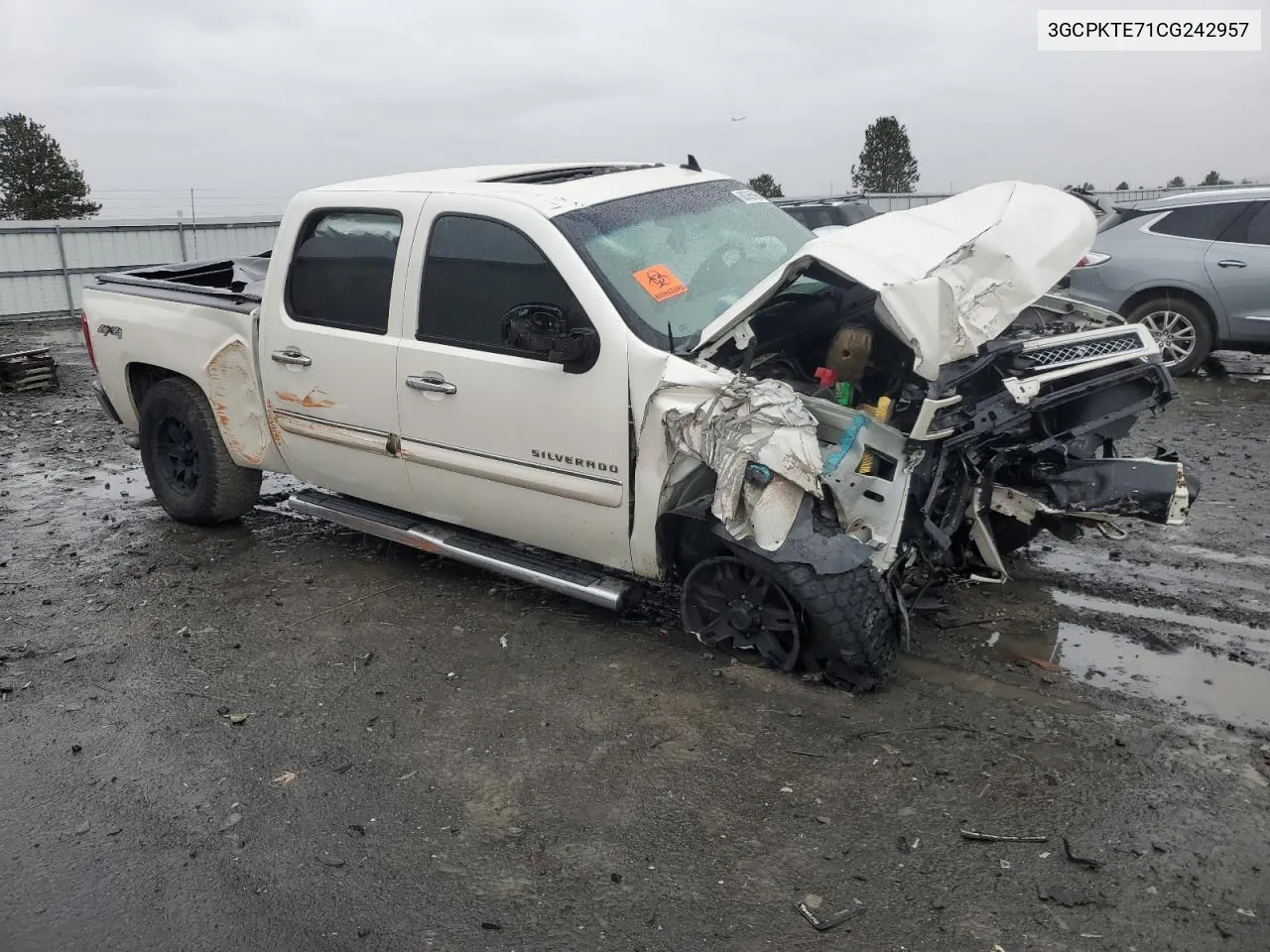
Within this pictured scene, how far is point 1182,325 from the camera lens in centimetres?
904

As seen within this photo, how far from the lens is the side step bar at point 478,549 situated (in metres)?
4.13

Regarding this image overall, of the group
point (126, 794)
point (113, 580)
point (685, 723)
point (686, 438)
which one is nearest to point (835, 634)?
point (685, 723)

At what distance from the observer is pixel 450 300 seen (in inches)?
170

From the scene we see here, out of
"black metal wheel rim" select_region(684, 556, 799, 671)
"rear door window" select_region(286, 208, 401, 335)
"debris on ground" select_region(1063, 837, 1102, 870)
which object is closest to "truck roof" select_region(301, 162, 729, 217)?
"rear door window" select_region(286, 208, 401, 335)

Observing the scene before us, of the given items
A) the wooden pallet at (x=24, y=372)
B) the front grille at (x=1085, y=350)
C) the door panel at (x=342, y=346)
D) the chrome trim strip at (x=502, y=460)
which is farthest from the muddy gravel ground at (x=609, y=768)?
the wooden pallet at (x=24, y=372)

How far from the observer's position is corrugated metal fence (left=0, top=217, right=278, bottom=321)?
16016mm

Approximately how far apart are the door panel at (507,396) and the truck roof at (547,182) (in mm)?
112

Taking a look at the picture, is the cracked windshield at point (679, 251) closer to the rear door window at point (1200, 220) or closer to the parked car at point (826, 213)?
the rear door window at point (1200, 220)

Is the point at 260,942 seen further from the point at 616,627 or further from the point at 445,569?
the point at 445,569

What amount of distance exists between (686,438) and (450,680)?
1377mm

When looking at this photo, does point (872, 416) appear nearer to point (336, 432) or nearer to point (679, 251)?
point (679, 251)

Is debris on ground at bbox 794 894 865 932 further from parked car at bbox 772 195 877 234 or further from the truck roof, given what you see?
parked car at bbox 772 195 877 234

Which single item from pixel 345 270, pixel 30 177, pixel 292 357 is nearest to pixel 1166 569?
pixel 345 270

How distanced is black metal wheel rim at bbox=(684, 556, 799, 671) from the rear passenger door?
23.0ft
